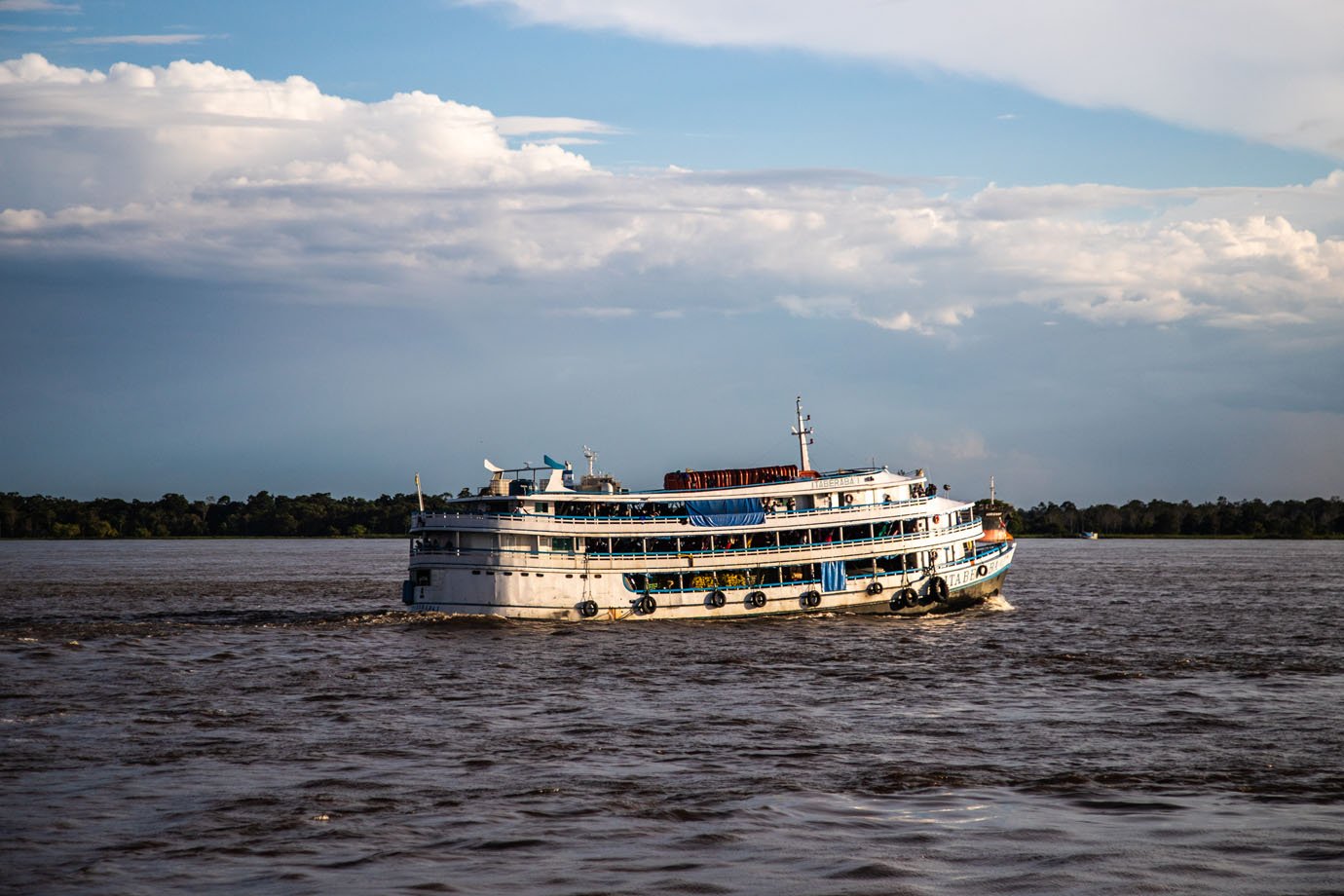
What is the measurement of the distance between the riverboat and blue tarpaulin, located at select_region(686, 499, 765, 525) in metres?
0.05

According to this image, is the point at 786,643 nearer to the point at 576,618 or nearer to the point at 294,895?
the point at 576,618

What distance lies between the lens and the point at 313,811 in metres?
22.1

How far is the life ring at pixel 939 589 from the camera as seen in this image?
190 ft

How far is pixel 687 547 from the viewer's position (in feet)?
184

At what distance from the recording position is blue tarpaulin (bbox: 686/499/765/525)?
182 feet

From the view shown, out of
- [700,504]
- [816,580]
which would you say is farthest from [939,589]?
[700,504]

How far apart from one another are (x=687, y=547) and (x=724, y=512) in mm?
2317

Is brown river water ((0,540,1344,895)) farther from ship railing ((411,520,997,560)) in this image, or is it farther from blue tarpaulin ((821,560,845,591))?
ship railing ((411,520,997,560))

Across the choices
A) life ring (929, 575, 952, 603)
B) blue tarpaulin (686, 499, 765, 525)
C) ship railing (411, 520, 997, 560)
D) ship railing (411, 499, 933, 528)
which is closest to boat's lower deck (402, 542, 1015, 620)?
life ring (929, 575, 952, 603)

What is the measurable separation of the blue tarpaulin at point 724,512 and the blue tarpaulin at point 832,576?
3.80 metres

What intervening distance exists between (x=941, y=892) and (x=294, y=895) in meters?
9.08

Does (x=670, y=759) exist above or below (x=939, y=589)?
below

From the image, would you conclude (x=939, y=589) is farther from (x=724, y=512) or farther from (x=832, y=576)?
(x=724, y=512)

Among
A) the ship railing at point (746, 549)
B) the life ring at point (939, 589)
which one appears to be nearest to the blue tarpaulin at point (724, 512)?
the ship railing at point (746, 549)
